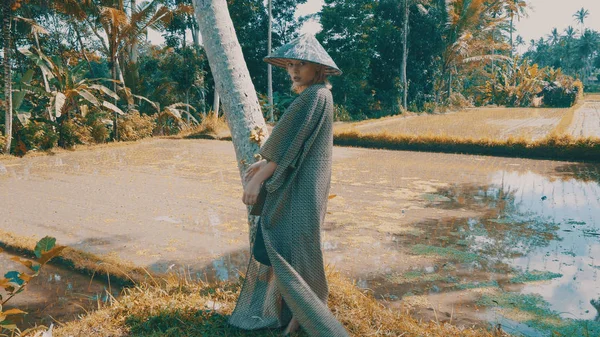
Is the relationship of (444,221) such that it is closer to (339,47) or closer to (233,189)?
(233,189)

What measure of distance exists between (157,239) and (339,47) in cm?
1444

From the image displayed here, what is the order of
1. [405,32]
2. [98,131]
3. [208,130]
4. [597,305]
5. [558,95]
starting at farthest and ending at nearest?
[558,95], [405,32], [208,130], [98,131], [597,305]

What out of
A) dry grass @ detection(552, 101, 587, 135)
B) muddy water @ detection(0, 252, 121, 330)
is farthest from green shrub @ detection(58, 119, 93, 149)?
dry grass @ detection(552, 101, 587, 135)

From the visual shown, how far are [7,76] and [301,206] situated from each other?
25.9ft

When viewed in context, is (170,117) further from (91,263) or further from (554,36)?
(554,36)

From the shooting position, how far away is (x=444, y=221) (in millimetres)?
4223

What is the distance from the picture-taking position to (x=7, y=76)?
768 cm

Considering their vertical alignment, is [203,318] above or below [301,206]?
below

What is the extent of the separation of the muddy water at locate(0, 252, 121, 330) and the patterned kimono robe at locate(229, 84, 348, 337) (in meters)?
1.18

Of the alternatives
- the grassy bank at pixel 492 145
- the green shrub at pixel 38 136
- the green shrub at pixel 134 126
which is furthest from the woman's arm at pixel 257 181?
the green shrub at pixel 134 126

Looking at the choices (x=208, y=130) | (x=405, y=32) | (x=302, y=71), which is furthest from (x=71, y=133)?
(x=405, y=32)

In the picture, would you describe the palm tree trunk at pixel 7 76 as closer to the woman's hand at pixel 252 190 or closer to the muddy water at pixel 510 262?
the muddy water at pixel 510 262

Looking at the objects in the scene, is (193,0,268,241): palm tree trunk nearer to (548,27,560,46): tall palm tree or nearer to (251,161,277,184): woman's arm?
(251,161,277,184): woman's arm

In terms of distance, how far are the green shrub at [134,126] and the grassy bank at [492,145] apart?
4511 millimetres
